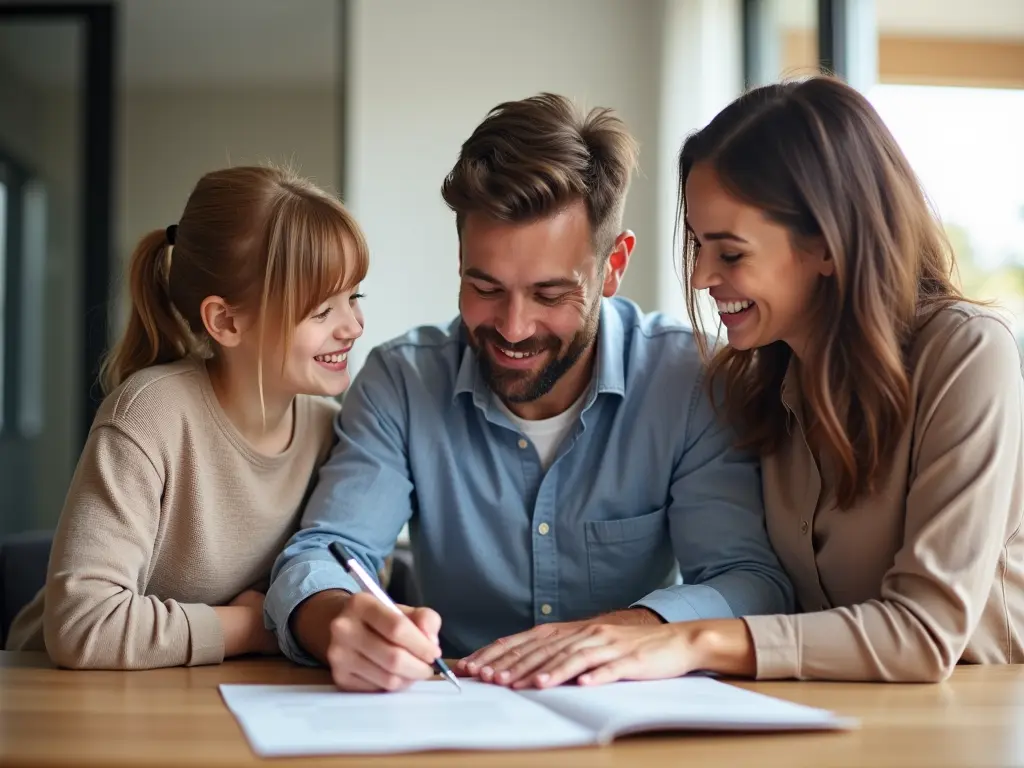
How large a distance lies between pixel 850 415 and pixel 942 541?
Result: 0.22 meters

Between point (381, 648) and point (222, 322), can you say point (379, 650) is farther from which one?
point (222, 322)

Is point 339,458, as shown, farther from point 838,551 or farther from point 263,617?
point 838,551

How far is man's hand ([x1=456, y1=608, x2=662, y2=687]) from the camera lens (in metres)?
1.20

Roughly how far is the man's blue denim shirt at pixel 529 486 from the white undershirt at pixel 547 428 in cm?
2

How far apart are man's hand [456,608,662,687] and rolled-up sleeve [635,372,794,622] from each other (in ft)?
0.63

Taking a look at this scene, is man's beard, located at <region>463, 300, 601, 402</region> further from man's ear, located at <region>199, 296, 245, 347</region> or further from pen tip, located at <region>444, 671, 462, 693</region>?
pen tip, located at <region>444, 671, 462, 693</region>

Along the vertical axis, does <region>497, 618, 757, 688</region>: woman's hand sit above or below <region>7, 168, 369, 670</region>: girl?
below

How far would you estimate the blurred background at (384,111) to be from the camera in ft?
9.17

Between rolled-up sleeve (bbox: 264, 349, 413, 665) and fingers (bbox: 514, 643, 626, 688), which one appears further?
rolled-up sleeve (bbox: 264, 349, 413, 665)

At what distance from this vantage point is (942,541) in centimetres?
130

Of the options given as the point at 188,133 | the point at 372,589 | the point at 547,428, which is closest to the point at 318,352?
the point at 547,428

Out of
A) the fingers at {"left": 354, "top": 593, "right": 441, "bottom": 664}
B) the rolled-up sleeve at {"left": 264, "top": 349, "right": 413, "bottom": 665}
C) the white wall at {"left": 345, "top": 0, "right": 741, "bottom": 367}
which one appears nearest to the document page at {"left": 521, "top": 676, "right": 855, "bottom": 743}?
the fingers at {"left": 354, "top": 593, "right": 441, "bottom": 664}

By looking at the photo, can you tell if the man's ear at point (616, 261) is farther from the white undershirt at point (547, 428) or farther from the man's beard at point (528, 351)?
the white undershirt at point (547, 428)

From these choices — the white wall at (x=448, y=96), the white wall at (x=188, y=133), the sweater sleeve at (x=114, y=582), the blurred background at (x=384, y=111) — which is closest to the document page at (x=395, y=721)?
the sweater sleeve at (x=114, y=582)
